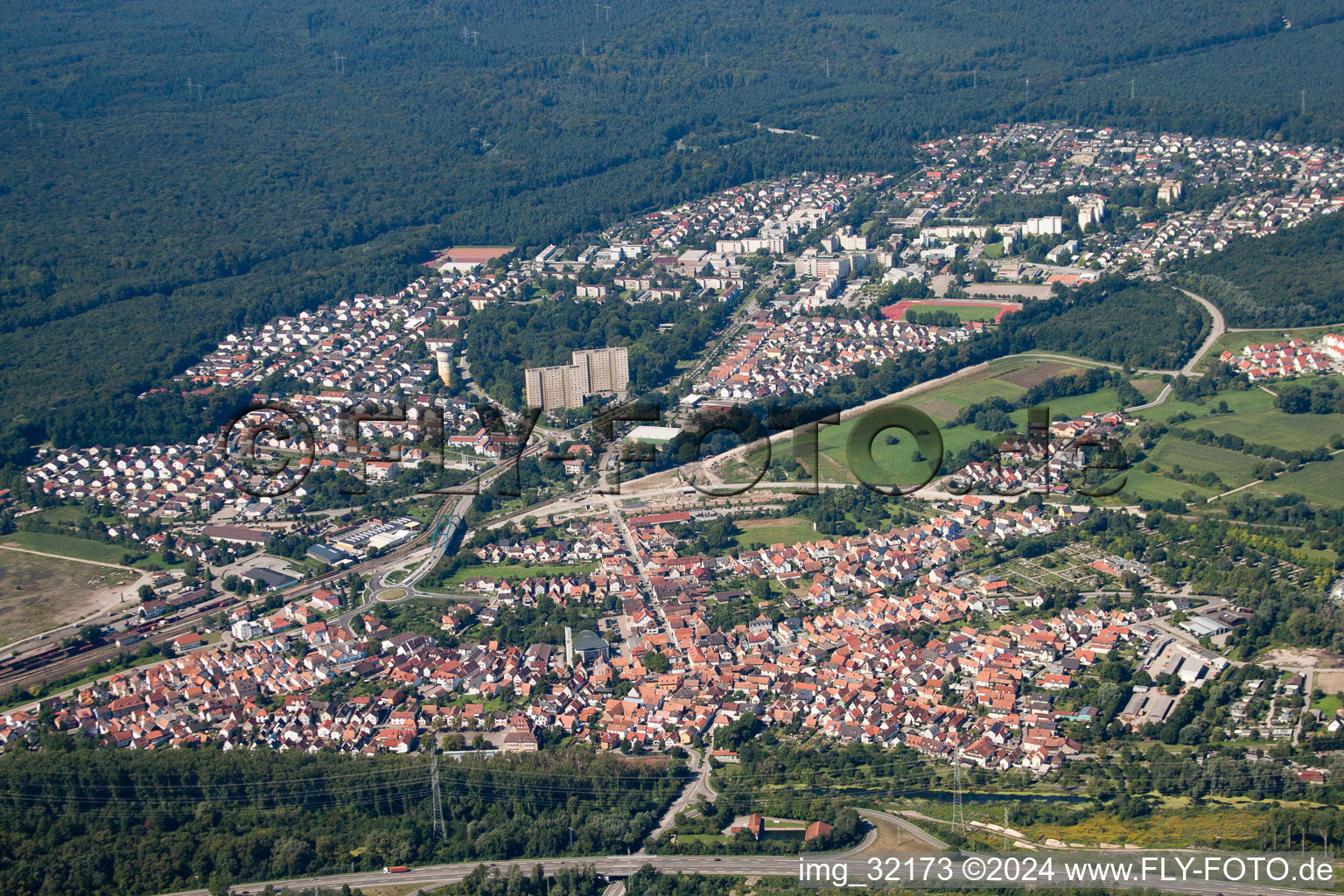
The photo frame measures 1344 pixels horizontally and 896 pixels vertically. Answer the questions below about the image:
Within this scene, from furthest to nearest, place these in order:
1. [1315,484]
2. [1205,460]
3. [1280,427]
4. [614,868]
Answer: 1. [1280,427]
2. [1205,460]
3. [1315,484]
4. [614,868]

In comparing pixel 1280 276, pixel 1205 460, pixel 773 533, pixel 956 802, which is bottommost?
pixel 956 802

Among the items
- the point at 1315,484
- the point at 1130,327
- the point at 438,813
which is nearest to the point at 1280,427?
the point at 1315,484

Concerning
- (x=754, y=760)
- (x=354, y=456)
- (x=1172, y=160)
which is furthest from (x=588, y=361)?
(x=1172, y=160)

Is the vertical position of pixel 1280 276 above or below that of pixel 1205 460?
above

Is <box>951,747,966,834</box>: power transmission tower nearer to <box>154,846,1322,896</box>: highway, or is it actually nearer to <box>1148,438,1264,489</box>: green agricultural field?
<box>154,846,1322,896</box>: highway

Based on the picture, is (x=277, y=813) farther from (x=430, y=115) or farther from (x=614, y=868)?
(x=430, y=115)

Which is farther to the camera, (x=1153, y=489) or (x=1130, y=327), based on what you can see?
(x=1130, y=327)

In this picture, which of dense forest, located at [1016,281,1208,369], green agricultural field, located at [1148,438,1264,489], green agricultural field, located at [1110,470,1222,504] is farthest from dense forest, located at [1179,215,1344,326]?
green agricultural field, located at [1110,470,1222,504]

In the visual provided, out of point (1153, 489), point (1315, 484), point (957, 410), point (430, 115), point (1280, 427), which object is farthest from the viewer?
point (430, 115)
